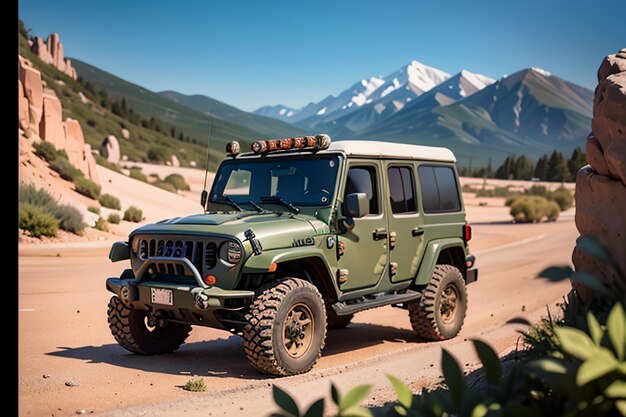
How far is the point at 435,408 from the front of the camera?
2594 millimetres

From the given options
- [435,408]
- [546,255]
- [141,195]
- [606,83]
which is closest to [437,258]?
[606,83]

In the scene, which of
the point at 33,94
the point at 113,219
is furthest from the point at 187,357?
the point at 33,94

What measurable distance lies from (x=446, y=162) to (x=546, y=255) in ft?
40.7

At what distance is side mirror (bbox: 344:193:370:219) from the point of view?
7.20 meters

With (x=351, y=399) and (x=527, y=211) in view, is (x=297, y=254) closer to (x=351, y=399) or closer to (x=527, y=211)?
(x=351, y=399)

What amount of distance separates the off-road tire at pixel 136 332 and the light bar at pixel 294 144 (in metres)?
2.18

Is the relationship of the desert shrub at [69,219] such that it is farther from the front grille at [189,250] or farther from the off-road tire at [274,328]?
the off-road tire at [274,328]

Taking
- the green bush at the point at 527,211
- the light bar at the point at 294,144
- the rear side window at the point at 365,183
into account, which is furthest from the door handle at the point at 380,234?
the green bush at the point at 527,211

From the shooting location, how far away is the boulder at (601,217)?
4711 millimetres

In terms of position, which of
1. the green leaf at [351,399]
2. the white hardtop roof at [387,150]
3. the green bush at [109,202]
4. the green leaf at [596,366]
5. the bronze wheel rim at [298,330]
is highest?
the white hardtop roof at [387,150]

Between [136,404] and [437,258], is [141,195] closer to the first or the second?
[437,258]

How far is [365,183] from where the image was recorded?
802 centimetres

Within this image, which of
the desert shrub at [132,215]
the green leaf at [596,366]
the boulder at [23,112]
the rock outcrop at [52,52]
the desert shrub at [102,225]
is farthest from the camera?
the rock outcrop at [52,52]

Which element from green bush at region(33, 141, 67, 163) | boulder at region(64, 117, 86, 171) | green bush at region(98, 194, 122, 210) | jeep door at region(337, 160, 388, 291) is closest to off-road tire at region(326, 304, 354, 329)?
jeep door at region(337, 160, 388, 291)
